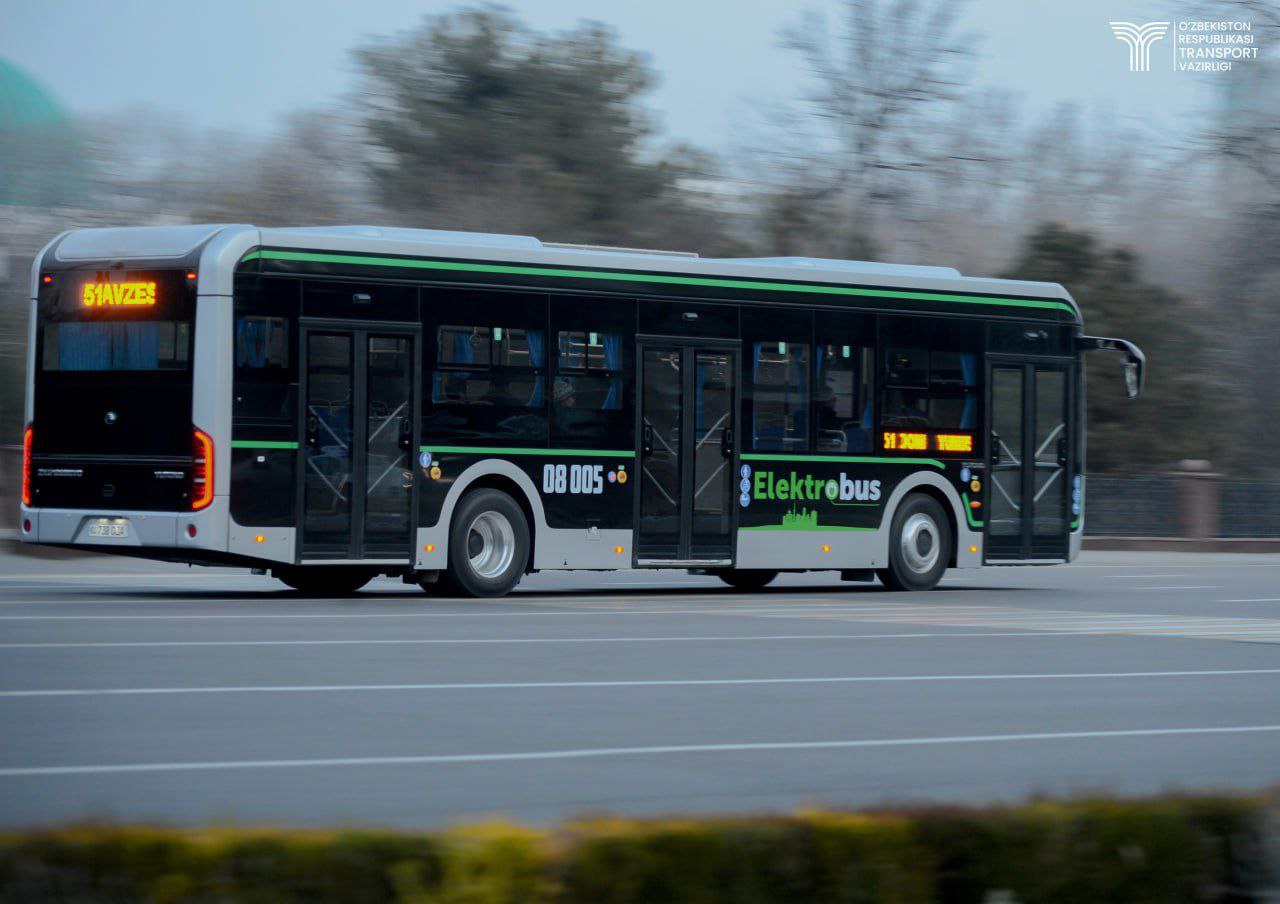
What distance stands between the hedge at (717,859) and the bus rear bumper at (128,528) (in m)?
12.8

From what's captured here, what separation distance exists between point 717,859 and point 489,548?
14.6 meters

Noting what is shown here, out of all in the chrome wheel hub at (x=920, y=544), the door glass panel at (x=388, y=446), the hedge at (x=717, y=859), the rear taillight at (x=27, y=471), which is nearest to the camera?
the hedge at (x=717, y=859)

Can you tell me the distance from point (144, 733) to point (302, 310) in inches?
367

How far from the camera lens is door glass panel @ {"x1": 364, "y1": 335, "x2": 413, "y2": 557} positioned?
1862 centimetres

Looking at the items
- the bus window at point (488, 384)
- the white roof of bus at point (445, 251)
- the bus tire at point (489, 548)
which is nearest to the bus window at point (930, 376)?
the white roof of bus at point (445, 251)

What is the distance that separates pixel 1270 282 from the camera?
5181 cm

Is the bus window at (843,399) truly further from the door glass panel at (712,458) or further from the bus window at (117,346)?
the bus window at (117,346)

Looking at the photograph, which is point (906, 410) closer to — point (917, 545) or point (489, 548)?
point (917, 545)

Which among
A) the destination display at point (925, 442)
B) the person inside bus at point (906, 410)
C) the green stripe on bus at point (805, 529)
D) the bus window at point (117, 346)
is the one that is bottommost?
the green stripe on bus at point (805, 529)

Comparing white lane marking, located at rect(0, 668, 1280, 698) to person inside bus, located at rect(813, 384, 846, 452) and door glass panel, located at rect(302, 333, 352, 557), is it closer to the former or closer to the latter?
door glass panel, located at rect(302, 333, 352, 557)

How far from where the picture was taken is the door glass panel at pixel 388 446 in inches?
733

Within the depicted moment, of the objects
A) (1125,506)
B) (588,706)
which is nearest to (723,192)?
(1125,506)

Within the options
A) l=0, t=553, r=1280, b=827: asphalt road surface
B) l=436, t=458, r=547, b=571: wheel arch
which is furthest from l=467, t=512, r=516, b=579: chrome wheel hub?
l=0, t=553, r=1280, b=827: asphalt road surface

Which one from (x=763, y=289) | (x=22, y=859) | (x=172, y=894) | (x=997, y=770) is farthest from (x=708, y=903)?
(x=763, y=289)
